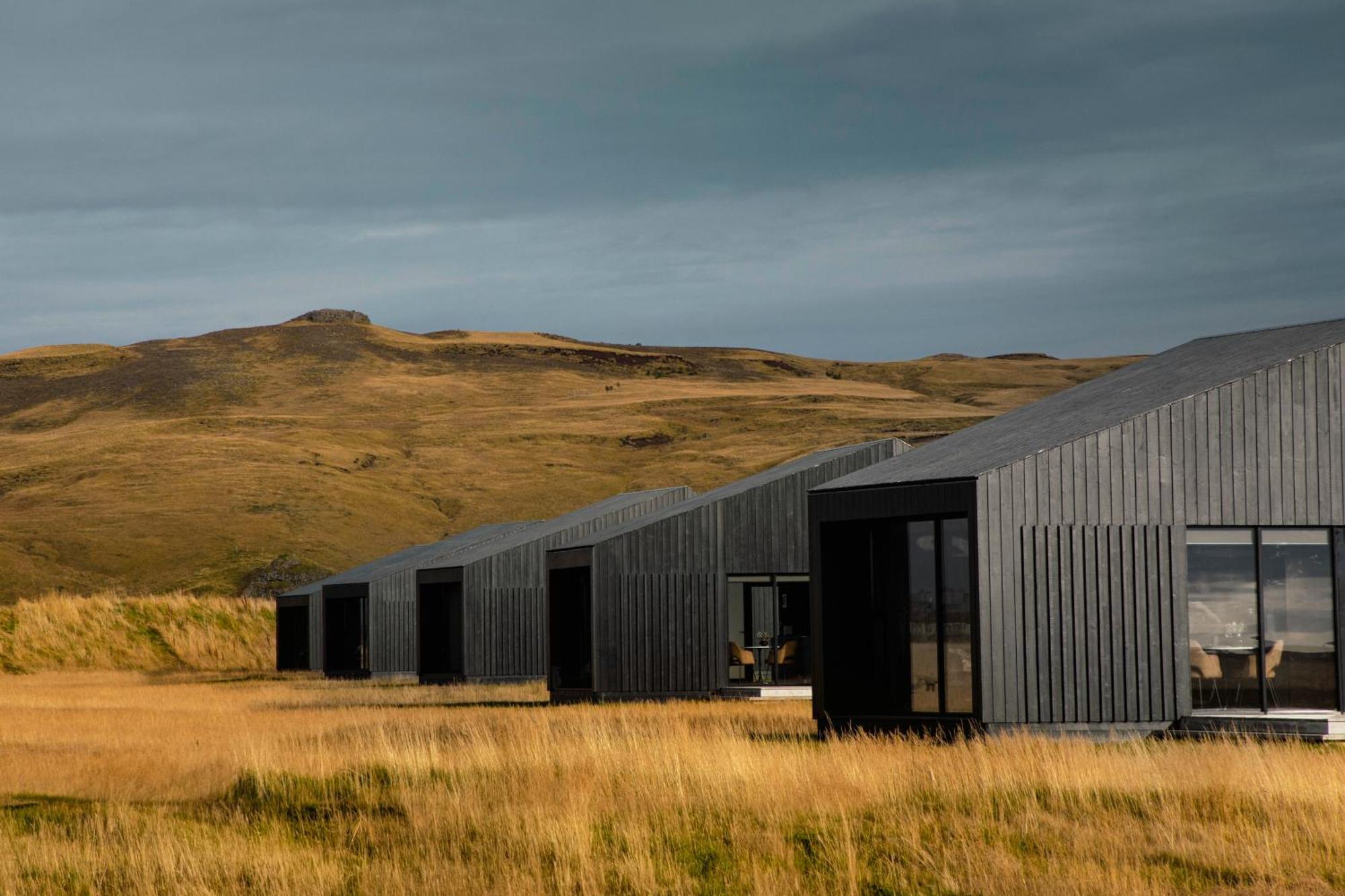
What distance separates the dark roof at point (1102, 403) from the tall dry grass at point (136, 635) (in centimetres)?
2971

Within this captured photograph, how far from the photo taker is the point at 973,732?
1855 cm

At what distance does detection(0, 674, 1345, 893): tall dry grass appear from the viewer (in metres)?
11.5

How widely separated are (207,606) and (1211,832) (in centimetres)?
4298

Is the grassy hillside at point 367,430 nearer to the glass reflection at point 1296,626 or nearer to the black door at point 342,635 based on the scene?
the black door at point 342,635

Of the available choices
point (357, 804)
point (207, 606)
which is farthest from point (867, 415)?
point (357, 804)

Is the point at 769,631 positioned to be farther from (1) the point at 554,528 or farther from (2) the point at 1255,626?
(2) the point at 1255,626

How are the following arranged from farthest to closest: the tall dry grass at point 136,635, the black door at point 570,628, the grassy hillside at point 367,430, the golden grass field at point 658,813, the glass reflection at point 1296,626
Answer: the grassy hillside at point 367,430, the tall dry grass at point 136,635, the black door at point 570,628, the glass reflection at point 1296,626, the golden grass field at point 658,813

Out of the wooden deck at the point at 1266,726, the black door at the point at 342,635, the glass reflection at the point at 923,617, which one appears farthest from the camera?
the black door at the point at 342,635

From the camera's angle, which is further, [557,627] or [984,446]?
[557,627]

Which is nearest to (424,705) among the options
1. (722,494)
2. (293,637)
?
(722,494)

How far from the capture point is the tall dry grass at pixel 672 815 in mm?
11461

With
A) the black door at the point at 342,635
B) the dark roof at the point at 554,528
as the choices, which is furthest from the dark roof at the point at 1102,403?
the black door at the point at 342,635

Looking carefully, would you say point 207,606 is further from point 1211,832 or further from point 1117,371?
point 1211,832

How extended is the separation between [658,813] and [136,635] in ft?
122
